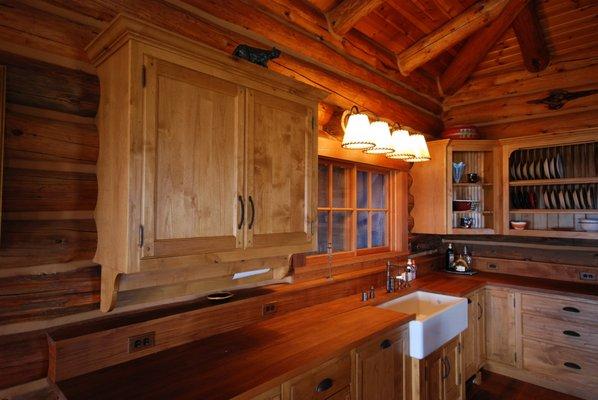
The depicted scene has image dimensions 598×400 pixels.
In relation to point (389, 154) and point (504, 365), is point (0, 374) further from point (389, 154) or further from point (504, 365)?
point (504, 365)

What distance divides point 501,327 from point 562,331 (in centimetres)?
46

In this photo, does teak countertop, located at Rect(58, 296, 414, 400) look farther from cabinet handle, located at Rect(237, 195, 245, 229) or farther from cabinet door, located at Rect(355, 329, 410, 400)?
cabinet handle, located at Rect(237, 195, 245, 229)

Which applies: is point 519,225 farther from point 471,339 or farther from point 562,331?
point 471,339

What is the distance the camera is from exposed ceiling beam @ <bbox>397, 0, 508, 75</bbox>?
2959 millimetres

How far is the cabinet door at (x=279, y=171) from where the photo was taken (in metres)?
1.64

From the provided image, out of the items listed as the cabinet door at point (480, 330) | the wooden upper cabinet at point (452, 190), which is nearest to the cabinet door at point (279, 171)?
the wooden upper cabinet at point (452, 190)

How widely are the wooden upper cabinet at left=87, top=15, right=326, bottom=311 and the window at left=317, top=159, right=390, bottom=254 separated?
0.92m

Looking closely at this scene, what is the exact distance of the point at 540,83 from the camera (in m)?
3.58

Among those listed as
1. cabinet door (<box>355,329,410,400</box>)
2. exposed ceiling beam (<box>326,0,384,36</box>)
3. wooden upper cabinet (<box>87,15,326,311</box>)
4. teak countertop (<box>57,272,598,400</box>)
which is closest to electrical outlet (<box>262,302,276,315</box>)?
teak countertop (<box>57,272,598,400</box>)

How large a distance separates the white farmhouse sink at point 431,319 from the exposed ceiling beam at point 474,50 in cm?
247

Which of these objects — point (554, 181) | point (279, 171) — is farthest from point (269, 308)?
point (554, 181)

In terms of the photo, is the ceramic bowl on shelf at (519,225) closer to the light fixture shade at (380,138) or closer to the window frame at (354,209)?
the window frame at (354,209)

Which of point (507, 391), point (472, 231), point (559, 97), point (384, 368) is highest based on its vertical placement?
point (559, 97)

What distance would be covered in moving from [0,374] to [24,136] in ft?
2.93
